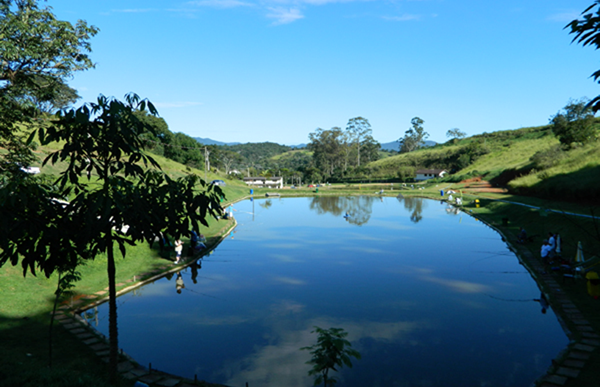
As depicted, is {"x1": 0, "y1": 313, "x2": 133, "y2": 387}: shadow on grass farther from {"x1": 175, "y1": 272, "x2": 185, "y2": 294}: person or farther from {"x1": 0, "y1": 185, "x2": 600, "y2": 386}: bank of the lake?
{"x1": 175, "y1": 272, "x2": 185, "y2": 294}: person

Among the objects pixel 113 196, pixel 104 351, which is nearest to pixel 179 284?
pixel 104 351

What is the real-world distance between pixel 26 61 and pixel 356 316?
16666mm

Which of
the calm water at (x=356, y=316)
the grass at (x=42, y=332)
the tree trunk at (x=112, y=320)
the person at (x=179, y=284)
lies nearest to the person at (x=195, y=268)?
the calm water at (x=356, y=316)

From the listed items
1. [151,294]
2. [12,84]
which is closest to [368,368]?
[151,294]

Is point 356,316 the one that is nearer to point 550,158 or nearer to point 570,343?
point 570,343

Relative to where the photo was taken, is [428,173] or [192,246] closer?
[192,246]

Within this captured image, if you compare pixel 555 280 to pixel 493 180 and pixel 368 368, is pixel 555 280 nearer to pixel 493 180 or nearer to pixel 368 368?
pixel 368 368

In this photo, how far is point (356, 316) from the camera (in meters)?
16.2

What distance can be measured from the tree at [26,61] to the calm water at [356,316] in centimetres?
790

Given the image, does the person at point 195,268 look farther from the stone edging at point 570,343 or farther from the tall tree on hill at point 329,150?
the tall tree on hill at point 329,150

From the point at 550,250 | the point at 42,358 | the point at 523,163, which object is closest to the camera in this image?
the point at 42,358

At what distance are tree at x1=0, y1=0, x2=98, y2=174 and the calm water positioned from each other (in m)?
7.90

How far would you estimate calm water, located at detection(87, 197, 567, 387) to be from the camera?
Result: 39.8ft

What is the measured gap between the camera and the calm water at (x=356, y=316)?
477 inches
